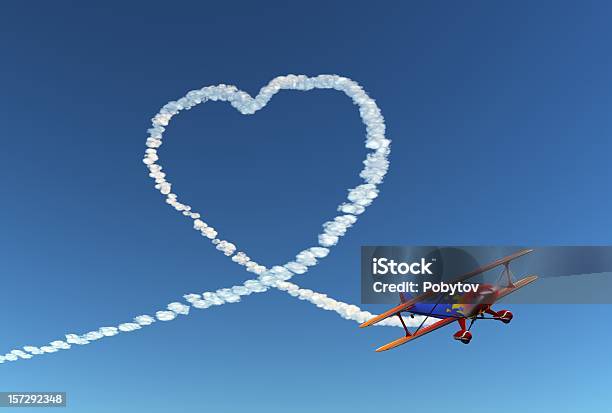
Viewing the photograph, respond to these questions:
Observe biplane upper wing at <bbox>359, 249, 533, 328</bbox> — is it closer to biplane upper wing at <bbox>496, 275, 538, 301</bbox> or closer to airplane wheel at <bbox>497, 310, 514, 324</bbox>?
biplane upper wing at <bbox>496, 275, 538, 301</bbox>

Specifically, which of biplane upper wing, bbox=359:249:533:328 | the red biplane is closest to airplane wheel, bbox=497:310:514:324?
the red biplane

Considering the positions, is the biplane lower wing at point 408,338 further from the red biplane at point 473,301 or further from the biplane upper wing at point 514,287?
the biplane upper wing at point 514,287

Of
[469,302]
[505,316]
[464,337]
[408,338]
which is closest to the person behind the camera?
[505,316]

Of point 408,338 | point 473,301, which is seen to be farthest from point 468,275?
A: point 408,338

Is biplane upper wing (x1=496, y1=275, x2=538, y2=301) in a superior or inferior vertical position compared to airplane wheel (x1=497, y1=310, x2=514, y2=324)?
superior

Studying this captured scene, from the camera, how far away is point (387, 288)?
54156mm

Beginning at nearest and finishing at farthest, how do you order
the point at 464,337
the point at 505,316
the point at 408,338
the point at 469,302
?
the point at 505,316
the point at 464,337
the point at 469,302
the point at 408,338

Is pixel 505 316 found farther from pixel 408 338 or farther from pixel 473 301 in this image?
pixel 408 338

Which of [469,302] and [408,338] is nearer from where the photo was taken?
[469,302]

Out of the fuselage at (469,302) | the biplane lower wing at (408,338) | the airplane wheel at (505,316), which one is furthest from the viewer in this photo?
the biplane lower wing at (408,338)

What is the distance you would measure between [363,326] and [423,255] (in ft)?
37.7

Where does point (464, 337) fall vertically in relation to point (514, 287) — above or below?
below

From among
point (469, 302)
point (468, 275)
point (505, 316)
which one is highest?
point (468, 275)

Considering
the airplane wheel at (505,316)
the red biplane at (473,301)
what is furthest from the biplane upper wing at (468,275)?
the airplane wheel at (505,316)
